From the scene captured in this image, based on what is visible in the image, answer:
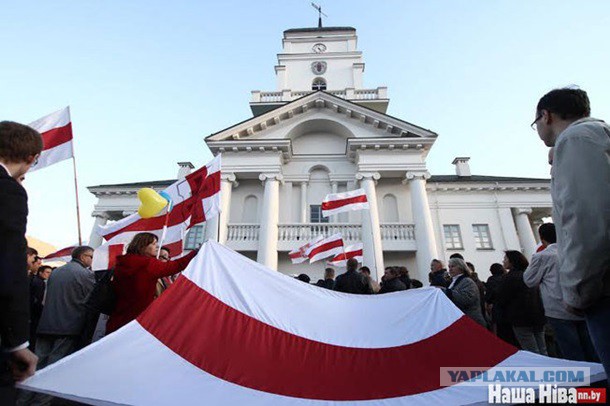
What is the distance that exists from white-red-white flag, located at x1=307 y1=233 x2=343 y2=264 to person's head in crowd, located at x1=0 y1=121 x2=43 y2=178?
35.3ft

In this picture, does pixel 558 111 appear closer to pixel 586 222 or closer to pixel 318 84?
pixel 586 222

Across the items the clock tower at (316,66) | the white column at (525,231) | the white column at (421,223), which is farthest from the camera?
the clock tower at (316,66)

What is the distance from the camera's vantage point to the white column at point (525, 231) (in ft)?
60.3

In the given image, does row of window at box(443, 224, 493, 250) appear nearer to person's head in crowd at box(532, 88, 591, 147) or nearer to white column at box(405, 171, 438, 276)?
white column at box(405, 171, 438, 276)

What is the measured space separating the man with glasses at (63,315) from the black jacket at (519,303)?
6.12m

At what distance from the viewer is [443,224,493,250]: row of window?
1845cm

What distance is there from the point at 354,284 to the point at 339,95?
1992 cm

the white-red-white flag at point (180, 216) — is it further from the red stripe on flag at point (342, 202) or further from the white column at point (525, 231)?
the white column at point (525, 231)

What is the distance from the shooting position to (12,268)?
1493 millimetres

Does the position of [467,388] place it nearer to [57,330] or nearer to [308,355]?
[308,355]

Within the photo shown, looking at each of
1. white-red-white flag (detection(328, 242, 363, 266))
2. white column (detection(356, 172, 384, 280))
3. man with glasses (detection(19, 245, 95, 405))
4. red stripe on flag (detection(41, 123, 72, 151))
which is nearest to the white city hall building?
white column (detection(356, 172, 384, 280))

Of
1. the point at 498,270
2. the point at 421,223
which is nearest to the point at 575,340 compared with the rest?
the point at 498,270

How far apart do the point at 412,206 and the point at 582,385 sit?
48.3ft
